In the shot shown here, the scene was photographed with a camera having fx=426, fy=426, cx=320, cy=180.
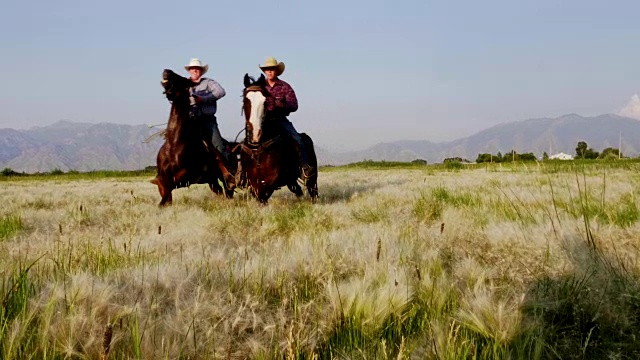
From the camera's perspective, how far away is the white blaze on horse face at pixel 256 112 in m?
8.44

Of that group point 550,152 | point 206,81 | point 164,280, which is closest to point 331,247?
point 164,280

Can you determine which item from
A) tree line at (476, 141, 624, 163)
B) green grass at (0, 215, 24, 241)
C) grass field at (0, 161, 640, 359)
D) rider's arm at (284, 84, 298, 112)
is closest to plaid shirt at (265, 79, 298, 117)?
rider's arm at (284, 84, 298, 112)

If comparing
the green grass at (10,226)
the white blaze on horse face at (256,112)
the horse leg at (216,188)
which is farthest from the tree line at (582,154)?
the horse leg at (216,188)

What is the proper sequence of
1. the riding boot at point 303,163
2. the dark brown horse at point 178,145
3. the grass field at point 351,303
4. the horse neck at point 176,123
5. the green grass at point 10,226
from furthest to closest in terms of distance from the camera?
the riding boot at point 303,163
the horse neck at point 176,123
the dark brown horse at point 178,145
the green grass at point 10,226
the grass field at point 351,303

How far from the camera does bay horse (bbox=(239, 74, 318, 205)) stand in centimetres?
856

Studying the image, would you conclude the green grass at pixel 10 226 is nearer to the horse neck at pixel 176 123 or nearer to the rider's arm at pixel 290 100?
the horse neck at pixel 176 123

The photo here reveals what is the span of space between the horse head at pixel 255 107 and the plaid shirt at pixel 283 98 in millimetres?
413

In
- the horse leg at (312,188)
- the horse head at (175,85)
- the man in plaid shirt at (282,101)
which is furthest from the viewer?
the horse leg at (312,188)

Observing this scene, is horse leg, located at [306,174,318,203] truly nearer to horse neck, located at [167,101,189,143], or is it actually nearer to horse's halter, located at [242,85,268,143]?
horse's halter, located at [242,85,268,143]

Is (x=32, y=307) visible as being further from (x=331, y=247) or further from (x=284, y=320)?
(x=331, y=247)

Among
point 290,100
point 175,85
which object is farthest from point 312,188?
point 175,85

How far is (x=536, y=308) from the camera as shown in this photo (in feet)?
7.55

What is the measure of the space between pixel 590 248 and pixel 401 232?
1.84 m

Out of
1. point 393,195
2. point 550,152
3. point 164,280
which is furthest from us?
point 393,195
